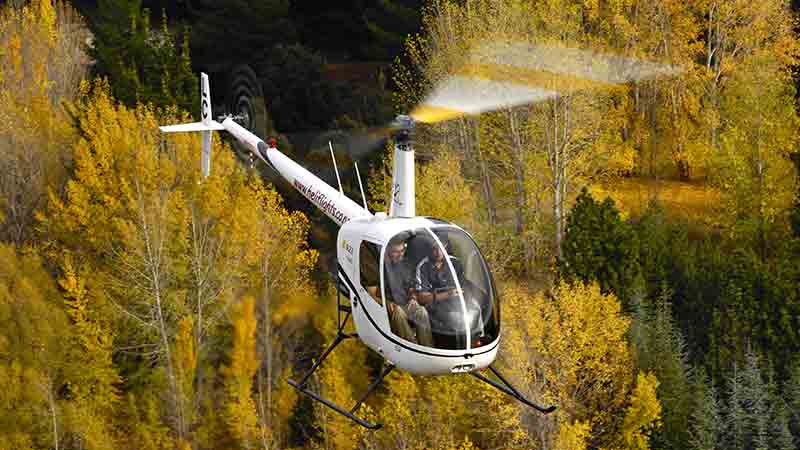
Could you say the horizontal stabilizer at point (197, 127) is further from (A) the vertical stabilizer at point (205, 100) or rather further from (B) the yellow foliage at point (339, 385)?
(B) the yellow foliage at point (339, 385)

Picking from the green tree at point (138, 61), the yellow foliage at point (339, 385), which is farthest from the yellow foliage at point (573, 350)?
the green tree at point (138, 61)

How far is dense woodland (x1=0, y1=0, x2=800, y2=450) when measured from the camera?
32.1 metres

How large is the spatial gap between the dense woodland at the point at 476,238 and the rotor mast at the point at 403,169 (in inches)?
637

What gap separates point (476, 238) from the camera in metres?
34.5

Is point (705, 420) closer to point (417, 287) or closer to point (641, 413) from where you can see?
point (641, 413)

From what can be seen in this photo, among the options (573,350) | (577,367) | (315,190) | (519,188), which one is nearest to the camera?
(315,190)

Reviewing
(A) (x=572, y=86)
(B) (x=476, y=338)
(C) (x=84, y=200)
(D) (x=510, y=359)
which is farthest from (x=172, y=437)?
(B) (x=476, y=338)

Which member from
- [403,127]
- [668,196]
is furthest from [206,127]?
[668,196]

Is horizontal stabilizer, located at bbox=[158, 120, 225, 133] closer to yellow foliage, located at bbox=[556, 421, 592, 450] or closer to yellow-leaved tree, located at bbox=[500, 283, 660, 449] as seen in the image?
yellow-leaved tree, located at bbox=[500, 283, 660, 449]

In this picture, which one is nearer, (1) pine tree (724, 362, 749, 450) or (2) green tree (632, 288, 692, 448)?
(1) pine tree (724, 362, 749, 450)

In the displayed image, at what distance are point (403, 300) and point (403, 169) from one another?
260 centimetres

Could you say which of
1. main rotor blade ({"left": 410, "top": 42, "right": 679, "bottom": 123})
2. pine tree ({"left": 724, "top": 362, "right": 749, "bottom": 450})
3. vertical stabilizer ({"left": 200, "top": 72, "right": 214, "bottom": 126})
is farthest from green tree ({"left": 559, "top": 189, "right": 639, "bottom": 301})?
vertical stabilizer ({"left": 200, "top": 72, "right": 214, "bottom": 126})

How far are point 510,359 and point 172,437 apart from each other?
1553cm

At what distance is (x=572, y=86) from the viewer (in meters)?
35.9
